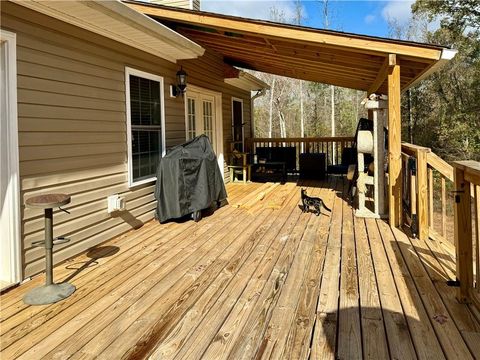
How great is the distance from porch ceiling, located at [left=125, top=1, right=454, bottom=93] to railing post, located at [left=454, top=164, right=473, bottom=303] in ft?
6.54


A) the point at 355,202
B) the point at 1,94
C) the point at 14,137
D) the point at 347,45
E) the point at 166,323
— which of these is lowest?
the point at 166,323

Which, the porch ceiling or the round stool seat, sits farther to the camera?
the porch ceiling

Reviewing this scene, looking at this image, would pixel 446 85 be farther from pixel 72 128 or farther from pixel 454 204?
pixel 72 128

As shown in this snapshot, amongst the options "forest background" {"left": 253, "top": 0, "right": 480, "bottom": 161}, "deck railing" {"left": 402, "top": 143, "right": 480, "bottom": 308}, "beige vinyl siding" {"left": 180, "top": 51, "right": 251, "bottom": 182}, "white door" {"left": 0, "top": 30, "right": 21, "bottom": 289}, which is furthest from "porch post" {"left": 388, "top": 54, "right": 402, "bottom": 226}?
"forest background" {"left": 253, "top": 0, "right": 480, "bottom": 161}

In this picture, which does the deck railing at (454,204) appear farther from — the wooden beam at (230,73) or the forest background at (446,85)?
the forest background at (446,85)

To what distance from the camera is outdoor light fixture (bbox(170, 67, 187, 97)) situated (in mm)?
5426

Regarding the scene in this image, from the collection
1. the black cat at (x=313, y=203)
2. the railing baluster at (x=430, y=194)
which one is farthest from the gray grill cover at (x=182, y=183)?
the railing baluster at (x=430, y=194)

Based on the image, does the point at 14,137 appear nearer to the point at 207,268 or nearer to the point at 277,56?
the point at 207,268

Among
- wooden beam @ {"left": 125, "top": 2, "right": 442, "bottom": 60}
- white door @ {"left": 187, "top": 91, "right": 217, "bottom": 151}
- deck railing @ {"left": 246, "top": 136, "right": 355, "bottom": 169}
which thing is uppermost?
wooden beam @ {"left": 125, "top": 2, "right": 442, "bottom": 60}

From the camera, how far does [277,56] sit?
621 cm

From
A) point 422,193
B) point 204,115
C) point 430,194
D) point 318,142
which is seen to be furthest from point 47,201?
point 318,142

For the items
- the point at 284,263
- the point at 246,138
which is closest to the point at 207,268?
the point at 284,263

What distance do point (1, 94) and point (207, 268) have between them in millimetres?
2121

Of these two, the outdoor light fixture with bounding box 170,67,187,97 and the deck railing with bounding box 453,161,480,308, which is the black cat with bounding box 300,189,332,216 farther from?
the deck railing with bounding box 453,161,480,308
